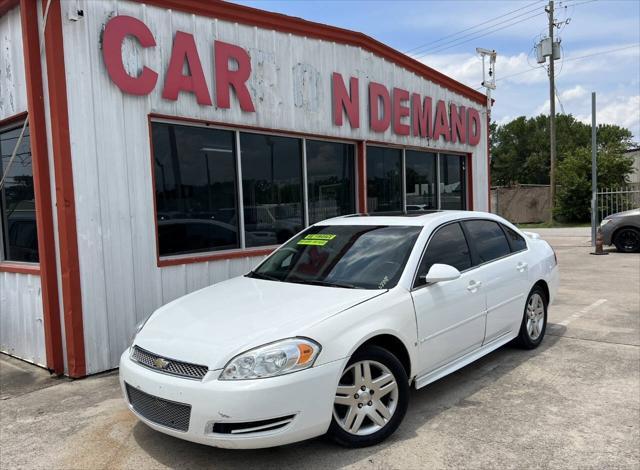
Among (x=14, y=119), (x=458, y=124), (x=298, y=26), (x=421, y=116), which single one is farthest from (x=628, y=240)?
(x=14, y=119)

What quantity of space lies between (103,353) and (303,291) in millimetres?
2625

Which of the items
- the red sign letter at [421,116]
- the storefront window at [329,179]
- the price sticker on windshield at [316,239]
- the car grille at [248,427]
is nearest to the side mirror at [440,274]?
the price sticker on windshield at [316,239]

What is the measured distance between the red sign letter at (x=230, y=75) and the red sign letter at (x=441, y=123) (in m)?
4.77

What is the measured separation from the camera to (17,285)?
597cm

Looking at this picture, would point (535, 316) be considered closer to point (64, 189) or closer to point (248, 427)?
point (248, 427)

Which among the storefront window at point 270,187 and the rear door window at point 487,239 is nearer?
the rear door window at point 487,239

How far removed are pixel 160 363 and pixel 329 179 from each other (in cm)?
530

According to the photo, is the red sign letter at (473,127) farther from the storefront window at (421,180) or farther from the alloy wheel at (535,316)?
the alloy wheel at (535,316)

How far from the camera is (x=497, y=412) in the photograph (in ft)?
13.3

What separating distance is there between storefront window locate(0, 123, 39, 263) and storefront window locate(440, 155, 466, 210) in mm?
7631

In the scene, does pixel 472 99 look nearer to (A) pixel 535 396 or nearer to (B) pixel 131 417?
(A) pixel 535 396

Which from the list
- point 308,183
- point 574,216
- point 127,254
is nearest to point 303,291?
point 127,254

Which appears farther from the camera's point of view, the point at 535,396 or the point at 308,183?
the point at 308,183

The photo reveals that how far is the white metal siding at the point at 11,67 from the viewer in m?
5.58
